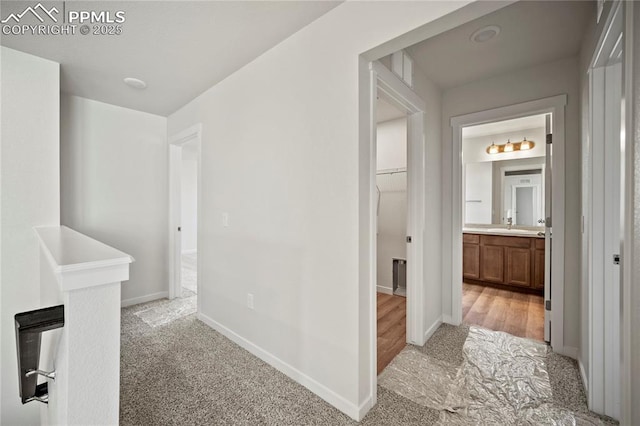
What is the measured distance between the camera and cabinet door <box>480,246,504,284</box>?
4.05 meters

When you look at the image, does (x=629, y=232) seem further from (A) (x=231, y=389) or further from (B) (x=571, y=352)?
(A) (x=231, y=389)

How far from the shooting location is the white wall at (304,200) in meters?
1.61

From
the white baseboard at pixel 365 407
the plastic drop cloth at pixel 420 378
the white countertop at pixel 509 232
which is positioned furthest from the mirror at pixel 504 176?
the white baseboard at pixel 365 407

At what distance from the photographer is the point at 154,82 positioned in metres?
2.68

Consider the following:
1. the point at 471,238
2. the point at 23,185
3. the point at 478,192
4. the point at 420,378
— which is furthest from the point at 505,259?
the point at 23,185

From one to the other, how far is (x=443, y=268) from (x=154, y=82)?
3573mm

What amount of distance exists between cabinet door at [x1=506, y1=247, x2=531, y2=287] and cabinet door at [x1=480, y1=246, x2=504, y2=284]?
0.29 ft

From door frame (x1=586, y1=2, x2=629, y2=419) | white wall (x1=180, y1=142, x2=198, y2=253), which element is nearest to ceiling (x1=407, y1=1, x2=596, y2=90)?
door frame (x1=586, y1=2, x2=629, y2=419)

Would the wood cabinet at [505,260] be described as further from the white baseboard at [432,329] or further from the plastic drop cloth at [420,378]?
the plastic drop cloth at [420,378]

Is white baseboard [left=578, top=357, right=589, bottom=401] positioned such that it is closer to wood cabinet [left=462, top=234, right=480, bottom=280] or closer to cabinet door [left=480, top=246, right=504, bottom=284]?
cabinet door [left=480, top=246, right=504, bottom=284]

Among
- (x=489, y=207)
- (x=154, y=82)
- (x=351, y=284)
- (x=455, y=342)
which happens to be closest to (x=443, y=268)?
(x=455, y=342)

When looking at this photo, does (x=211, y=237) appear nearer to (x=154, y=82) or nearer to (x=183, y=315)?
(x=183, y=315)

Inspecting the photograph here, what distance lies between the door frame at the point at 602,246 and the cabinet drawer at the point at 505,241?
2519 mm

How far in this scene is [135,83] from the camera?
2686mm
